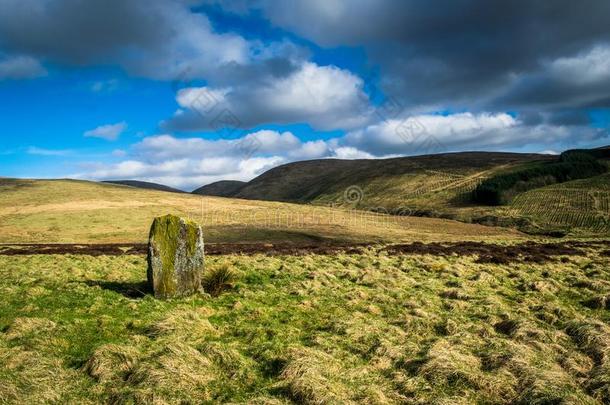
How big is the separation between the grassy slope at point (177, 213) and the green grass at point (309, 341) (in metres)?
32.7

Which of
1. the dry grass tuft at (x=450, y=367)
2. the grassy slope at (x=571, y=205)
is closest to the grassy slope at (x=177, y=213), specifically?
the grassy slope at (x=571, y=205)

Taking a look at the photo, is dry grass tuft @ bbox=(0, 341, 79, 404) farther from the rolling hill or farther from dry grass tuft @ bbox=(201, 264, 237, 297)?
the rolling hill

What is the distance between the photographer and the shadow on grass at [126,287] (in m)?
14.7

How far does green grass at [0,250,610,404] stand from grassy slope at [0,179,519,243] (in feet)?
107

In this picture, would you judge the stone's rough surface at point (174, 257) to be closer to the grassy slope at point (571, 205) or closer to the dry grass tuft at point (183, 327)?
the dry grass tuft at point (183, 327)

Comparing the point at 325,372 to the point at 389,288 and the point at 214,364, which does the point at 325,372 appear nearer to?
the point at 214,364

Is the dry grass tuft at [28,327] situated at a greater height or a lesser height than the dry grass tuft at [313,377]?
greater

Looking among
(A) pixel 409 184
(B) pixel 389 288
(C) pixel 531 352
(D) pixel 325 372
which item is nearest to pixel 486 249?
(B) pixel 389 288

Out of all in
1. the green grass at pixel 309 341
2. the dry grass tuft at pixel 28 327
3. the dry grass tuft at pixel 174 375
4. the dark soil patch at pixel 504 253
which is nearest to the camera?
the dry grass tuft at pixel 174 375

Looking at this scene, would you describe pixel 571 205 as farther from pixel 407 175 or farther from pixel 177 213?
pixel 407 175

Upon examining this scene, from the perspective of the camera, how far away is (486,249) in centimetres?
2964

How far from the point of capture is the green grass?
24.5 feet

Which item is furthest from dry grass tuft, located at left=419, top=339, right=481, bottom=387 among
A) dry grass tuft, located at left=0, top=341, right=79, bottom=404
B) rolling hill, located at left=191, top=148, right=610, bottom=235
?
rolling hill, located at left=191, top=148, right=610, bottom=235

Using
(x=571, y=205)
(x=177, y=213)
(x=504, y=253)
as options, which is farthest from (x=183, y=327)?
(x=571, y=205)
